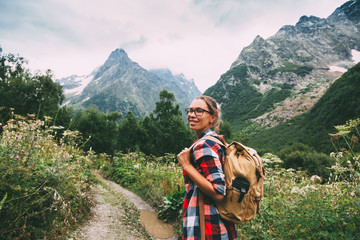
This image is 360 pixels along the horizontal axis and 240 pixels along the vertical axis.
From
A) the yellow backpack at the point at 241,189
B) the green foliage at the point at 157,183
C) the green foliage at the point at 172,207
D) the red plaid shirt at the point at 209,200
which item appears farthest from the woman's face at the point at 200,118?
the green foliage at the point at 172,207

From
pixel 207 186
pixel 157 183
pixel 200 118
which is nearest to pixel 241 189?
pixel 207 186

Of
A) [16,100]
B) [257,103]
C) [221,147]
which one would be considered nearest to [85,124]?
[16,100]

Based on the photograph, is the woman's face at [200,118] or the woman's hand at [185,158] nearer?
the woman's hand at [185,158]

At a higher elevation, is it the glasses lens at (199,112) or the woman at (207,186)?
the glasses lens at (199,112)

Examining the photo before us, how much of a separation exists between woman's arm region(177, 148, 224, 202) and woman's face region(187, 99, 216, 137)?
343 millimetres

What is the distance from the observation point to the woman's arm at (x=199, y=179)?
4.59 ft

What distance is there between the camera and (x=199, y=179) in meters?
1.46

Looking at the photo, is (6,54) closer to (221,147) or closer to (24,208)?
(24,208)

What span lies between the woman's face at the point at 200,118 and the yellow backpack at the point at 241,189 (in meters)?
0.49

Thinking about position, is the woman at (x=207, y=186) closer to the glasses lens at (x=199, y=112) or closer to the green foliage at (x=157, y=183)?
the glasses lens at (x=199, y=112)

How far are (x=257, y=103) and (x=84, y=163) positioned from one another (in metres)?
183

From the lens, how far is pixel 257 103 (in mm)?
170250

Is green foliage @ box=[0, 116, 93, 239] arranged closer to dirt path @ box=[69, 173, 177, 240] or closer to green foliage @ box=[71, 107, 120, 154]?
dirt path @ box=[69, 173, 177, 240]

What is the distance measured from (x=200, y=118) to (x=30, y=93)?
32.4 m
